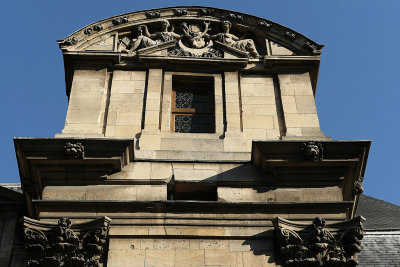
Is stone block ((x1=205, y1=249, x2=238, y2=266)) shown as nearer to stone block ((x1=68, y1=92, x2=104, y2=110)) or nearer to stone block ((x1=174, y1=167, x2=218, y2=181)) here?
stone block ((x1=174, y1=167, x2=218, y2=181))

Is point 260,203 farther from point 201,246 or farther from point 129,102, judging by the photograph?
point 129,102

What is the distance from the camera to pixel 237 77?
18766 millimetres

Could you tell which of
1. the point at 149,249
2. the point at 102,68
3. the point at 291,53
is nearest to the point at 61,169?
the point at 149,249

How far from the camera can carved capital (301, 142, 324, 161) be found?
49.2ft

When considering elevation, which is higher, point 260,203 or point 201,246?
point 260,203

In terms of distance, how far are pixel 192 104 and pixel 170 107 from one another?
0.99m

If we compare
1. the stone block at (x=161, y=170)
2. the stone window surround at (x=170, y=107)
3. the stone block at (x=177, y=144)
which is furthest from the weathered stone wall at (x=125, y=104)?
the stone block at (x=161, y=170)

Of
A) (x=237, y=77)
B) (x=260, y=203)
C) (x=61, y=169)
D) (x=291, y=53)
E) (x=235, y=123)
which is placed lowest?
(x=260, y=203)

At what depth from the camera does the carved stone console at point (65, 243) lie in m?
13.1

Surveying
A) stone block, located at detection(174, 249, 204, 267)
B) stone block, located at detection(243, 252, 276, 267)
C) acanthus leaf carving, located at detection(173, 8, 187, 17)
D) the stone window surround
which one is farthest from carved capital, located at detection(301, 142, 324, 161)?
acanthus leaf carving, located at detection(173, 8, 187, 17)

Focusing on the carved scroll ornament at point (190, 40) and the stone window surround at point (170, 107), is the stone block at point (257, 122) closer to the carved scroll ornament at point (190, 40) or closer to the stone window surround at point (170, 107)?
the stone window surround at point (170, 107)

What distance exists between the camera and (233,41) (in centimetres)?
2025

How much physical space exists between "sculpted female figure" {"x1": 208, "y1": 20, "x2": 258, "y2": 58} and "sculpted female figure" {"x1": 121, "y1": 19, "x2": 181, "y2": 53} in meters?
1.31

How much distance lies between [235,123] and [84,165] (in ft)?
14.1
